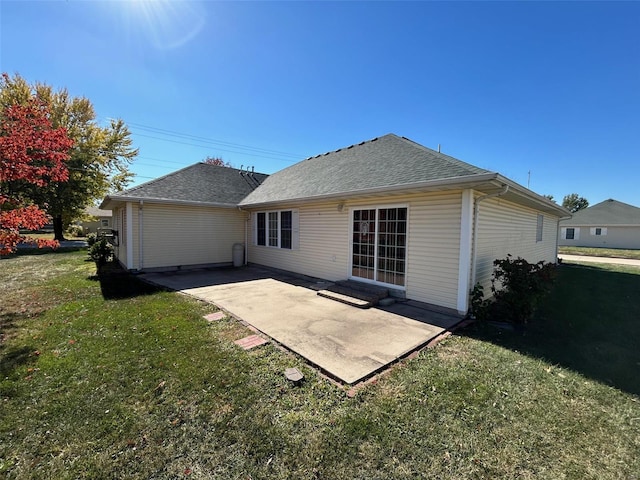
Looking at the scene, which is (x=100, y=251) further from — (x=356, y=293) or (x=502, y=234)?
(x=502, y=234)

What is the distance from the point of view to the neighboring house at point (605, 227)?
2359 cm

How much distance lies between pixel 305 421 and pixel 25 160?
7302mm

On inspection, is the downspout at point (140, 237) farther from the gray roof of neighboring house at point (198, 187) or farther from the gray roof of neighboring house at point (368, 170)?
the gray roof of neighboring house at point (368, 170)

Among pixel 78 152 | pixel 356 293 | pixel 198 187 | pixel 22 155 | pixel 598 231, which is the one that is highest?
pixel 78 152

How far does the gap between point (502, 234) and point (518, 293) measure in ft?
8.27

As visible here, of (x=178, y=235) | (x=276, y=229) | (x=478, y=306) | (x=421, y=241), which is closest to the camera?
(x=478, y=306)

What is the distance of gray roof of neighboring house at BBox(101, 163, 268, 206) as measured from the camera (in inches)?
378

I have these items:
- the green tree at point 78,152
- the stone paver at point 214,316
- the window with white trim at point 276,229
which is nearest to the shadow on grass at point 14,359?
the stone paver at point 214,316

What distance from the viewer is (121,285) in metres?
7.69

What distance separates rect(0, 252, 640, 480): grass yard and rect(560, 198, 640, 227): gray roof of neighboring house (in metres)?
28.4

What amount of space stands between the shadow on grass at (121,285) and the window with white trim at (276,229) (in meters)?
4.32

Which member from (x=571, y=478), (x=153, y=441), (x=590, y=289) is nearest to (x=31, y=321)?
(x=153, y=441)

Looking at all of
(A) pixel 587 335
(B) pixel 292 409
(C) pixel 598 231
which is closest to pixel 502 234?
(A) pixel 587 335

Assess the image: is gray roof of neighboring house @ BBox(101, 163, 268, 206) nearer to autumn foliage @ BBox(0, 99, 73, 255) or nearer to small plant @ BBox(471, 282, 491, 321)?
autumn foliage @ BBox(0, 99, 73, 255)
